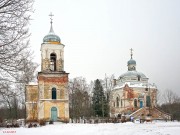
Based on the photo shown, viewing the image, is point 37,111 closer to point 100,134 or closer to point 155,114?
point 155,114

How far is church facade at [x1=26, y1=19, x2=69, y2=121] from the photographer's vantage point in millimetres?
42062

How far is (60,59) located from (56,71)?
197 cm

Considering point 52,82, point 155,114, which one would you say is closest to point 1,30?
point 52,82

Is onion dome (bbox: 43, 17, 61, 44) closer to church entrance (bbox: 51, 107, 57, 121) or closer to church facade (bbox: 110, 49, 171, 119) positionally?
church entrance (bbox: 51, 107, 57, 121)

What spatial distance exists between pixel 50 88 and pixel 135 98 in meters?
18.8

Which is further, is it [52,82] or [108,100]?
[108,100]

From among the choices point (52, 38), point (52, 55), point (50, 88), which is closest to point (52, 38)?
point (52, 38)

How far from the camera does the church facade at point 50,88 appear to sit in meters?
42.1

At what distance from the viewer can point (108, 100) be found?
197 ft

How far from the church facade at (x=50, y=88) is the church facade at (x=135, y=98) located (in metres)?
14.7

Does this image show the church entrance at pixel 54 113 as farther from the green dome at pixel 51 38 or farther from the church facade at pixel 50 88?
the green dome at pixel 51 38

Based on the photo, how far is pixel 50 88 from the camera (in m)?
43.0

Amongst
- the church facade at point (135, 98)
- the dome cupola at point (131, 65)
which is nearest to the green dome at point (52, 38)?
the church facade at point (135, 98)

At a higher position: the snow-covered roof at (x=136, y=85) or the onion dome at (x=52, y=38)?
the onion dome at (x=52, y=38)
